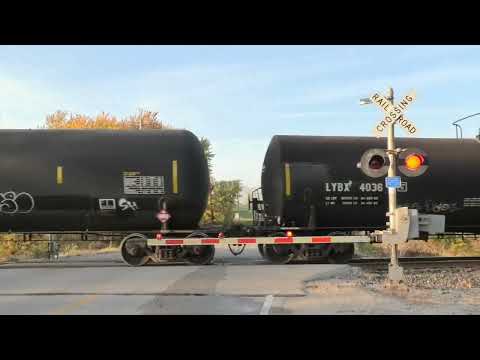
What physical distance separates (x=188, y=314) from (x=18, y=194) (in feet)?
24.8

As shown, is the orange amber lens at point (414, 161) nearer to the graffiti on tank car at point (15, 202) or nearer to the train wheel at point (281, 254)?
the train wheel at point (281, 254)

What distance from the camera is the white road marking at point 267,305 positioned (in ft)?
22.1

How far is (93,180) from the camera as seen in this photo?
12.3 metres

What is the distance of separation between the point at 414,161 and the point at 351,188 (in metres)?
4.32

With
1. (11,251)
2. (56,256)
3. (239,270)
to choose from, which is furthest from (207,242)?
(11,251)

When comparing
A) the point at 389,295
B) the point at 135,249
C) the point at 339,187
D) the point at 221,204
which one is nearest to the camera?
the point at 389,295

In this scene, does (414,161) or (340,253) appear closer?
(414,161)

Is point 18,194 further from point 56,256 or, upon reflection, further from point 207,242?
point 56,256

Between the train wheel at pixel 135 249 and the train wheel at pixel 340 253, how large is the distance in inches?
208

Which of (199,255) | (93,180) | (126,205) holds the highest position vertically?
(93,180)

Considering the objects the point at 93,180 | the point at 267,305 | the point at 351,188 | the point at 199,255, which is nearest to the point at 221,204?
the point at 199,255

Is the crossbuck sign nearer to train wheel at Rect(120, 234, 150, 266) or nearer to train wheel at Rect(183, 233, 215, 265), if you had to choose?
train wheel at Rect(183, 233, 215, 265)

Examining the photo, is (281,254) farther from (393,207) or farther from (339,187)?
(393,207)

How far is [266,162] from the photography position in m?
14.0
